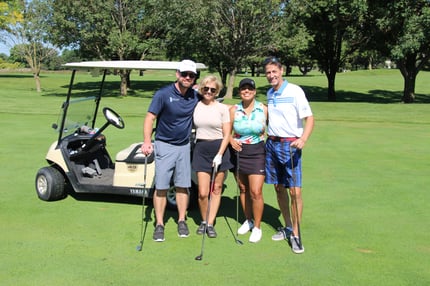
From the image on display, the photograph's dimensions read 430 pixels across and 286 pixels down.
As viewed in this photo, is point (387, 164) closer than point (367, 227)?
No

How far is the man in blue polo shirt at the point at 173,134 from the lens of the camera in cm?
458

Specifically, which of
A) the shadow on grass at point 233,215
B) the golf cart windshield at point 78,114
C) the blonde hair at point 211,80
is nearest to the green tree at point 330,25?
the golf cart windshield at point 78,114

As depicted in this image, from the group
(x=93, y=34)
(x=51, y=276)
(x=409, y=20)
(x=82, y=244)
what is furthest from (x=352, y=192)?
(x=93, y=34)

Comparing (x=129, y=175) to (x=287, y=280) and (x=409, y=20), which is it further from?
(x=409, y=20)

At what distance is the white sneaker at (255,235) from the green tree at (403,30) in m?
23.4

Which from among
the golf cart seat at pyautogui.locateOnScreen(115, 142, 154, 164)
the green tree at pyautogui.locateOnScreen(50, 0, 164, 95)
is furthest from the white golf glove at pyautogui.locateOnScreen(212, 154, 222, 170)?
the green tree at pyautogui.locateOnScreen(50, 0, 164, 95)

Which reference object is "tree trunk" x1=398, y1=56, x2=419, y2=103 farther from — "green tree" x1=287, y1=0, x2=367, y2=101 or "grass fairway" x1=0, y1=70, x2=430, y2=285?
"grass fairway" x1=0, y1=70, x2=430, y2=285

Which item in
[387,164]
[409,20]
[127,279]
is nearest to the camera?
[127,279]

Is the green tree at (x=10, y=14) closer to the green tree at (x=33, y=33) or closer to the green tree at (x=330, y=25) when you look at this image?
the green tree at (x=33, y=33)

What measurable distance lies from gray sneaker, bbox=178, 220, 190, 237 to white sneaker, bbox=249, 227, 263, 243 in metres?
0.65

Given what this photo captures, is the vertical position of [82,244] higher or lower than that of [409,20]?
lower

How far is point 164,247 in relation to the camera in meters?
4.42

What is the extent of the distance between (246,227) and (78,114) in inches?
115

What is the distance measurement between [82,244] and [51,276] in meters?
0.75
